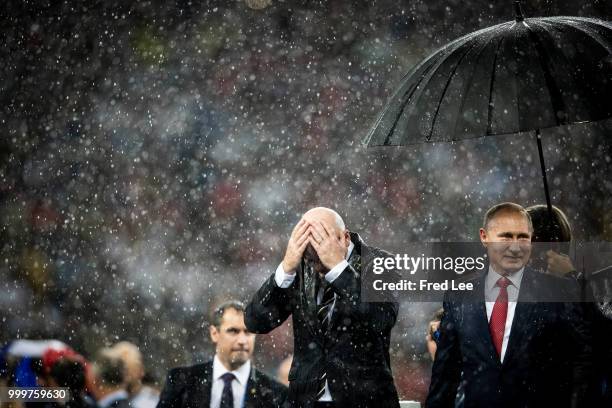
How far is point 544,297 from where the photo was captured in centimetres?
361

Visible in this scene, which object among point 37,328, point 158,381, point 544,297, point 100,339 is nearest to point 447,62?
point 544,297

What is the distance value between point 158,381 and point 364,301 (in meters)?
A: 3.62

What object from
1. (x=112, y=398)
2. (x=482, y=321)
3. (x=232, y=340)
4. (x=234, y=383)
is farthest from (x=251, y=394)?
(x=482, y=321)

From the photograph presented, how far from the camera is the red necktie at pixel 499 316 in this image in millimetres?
3625

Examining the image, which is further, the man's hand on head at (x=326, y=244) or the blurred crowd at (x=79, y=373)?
the blurred crowd at (x=79, y=373)

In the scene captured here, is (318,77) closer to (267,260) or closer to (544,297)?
(267,260)

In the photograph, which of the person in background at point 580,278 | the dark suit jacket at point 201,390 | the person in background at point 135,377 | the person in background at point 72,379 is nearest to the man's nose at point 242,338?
the dark suit jacket at point 201,390

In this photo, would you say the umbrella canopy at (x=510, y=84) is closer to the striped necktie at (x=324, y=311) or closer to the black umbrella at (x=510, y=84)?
the black umbrella at (x=510, y=84)

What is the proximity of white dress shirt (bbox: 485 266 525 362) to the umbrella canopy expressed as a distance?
0.71 metres

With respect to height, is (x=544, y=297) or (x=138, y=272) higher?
(x=138, y=272)

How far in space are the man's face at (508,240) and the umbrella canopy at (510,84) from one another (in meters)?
0.49

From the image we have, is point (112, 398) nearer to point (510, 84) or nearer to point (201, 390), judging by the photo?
point (201, 390)

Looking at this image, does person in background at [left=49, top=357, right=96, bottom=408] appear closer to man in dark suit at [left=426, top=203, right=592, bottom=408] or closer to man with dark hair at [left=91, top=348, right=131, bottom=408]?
man with dark hair at [left=91, top=348, right=131, bottom=408]

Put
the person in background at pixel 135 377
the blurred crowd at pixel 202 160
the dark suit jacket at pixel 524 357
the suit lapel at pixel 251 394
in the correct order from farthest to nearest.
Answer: the blurred crowd at pixel 202 160
the person in background at pixel 135 377
the suit lapel at pixel 251 394
the dark suit jacket at pixel 524 357
